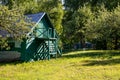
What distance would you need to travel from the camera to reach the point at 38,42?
32.5 meters

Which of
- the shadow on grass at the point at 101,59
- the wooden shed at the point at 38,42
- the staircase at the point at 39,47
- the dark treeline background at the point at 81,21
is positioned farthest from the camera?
the dark treeline background at the point at 81,21

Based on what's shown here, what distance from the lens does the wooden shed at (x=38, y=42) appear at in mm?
30141

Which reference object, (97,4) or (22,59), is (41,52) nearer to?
(22,59)

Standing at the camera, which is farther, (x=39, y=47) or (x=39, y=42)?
(x=39, y=42)

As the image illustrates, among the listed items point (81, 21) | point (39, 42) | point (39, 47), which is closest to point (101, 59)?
point (39, 47)

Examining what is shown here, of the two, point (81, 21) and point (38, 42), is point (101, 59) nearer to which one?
point (38, 42)

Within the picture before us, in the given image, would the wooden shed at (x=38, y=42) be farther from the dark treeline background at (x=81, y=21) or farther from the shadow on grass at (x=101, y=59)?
the dark treeline background at (x=81, y=21)

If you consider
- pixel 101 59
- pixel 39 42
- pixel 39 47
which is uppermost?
pixel 39 42

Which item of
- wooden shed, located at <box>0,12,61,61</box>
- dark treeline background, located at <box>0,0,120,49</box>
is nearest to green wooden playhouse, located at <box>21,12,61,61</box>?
wooden shed, located at <box>0,12,61,61</box>

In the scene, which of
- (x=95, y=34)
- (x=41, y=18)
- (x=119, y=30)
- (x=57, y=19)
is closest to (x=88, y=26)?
(x=95, y=34)

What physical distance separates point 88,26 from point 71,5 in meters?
26.3

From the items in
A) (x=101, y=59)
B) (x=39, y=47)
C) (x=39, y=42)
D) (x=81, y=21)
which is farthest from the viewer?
(x=81, y=21)

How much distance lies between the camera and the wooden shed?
30141 mm

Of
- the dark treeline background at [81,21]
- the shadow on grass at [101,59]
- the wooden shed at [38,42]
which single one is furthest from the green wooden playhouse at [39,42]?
the dark treeline background at [81,21]
